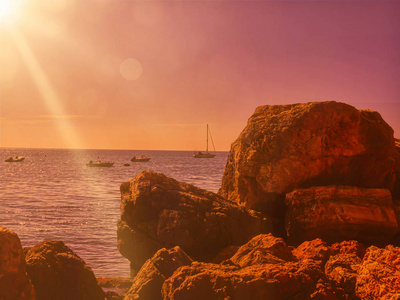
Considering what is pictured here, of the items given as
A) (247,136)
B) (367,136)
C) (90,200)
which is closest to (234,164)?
(247,136)

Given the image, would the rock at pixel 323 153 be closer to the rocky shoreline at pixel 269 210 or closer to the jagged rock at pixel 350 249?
the rocky shoreline at pixel 269 210

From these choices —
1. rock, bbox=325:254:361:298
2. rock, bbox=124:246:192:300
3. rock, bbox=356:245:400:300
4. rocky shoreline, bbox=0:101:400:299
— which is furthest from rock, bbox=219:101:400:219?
rock, bbox=356:245:400:300

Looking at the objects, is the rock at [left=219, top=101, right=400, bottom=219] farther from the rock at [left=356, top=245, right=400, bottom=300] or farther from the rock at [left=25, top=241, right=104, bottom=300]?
the rock at [left=25, top=241, right=104, bottom=300]

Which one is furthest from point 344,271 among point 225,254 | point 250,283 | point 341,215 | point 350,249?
point 341,215

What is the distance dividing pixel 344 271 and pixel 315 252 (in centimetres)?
149

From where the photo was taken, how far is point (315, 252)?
27.3ft

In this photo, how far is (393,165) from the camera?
40.9 feet

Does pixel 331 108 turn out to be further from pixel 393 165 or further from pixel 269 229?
pixel 269 229

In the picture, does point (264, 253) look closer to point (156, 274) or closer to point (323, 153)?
point (156, 274)

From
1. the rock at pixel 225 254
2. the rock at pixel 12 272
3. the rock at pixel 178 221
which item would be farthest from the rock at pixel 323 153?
the rock at pixel 12 272

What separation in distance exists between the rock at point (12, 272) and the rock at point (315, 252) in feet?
17.9

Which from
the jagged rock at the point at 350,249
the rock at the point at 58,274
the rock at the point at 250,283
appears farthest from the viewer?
the jagged rock at the point at 350,249

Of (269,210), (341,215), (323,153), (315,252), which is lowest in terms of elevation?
(315,252)

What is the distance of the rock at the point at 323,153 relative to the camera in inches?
479
